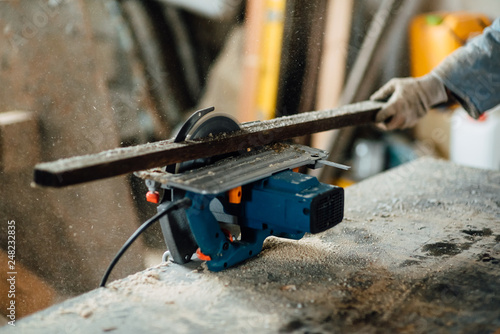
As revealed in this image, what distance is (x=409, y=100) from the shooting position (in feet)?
6.31

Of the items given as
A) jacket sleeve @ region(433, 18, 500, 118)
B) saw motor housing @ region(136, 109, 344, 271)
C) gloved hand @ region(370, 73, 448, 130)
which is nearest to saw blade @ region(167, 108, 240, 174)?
saw motor housing @ region(136, 109, 344, 271)

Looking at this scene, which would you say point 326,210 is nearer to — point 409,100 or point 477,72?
point 409,100

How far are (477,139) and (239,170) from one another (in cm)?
270

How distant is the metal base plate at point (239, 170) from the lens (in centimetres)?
115

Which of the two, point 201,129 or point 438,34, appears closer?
point 201,129

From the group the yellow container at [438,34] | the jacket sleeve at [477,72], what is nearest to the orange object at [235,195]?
the jacket sleeve at [477,72]

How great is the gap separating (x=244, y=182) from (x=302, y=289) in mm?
298

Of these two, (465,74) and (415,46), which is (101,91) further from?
(415,46)

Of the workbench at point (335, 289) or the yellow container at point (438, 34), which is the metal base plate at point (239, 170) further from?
the yellow container at point (438, 34)

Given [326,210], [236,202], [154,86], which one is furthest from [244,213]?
[154,86]

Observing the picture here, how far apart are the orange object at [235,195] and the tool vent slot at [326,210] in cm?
19

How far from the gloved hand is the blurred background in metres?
0.39

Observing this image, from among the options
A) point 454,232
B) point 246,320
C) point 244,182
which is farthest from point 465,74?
point 246,320

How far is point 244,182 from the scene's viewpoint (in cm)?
118
